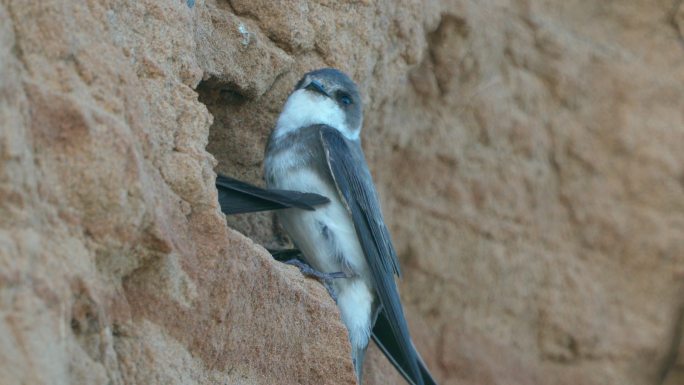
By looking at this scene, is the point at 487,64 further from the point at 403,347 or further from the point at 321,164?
the point at 403,347

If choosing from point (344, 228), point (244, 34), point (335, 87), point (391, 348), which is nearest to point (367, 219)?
point (344, 228)

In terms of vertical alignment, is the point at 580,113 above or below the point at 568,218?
above

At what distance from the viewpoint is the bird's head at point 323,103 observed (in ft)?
13.9

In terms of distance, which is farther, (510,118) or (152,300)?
(510,118)

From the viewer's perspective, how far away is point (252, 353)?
3082 mm

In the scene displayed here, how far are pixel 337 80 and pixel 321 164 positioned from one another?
0.38 meters

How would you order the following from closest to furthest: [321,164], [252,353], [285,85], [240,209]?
[252,353]
[240,209]
[321,164]
[285,85]

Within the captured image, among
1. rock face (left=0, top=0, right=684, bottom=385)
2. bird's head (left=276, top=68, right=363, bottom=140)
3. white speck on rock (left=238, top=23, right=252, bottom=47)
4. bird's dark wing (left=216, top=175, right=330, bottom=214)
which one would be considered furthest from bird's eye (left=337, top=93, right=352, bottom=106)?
bird's dark wing (left=216, top=175, right=330, bottom=214)

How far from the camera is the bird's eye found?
435cm

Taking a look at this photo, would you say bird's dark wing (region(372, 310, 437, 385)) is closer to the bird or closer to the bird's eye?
the bird

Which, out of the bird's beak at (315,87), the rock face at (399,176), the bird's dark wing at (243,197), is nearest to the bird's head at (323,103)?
the bird's beak at (315,87)

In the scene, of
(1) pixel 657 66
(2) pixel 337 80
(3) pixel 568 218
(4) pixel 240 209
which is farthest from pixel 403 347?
(1) pixel 657 66

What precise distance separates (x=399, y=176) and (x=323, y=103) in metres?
0.78

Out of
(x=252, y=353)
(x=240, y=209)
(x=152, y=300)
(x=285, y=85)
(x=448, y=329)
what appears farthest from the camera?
(x=448, y=329)
